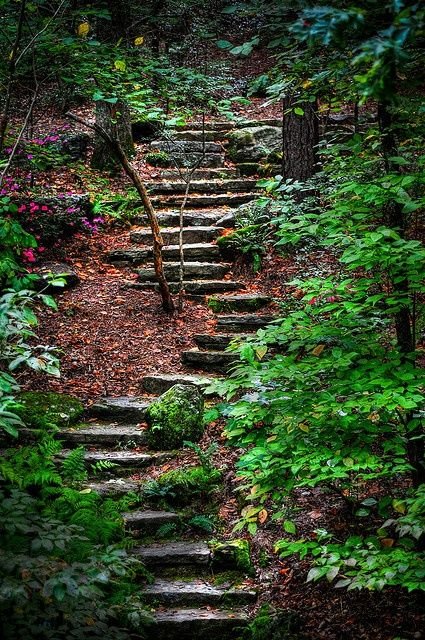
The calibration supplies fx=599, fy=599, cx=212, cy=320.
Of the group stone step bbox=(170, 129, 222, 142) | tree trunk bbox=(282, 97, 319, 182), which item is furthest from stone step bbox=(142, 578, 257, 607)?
stone step bbox=(170, 129, 222, 142)

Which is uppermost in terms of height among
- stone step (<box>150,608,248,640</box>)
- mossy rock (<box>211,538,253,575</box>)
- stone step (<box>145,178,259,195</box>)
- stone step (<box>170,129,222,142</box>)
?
stone step (<box>170,129,222,142</box>)

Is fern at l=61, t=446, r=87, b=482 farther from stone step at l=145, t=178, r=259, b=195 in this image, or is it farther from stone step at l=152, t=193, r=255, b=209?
stone step at l=145, t=178, r=259, b=195

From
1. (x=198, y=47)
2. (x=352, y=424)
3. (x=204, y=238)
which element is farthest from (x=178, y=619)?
(x=198, y=47)

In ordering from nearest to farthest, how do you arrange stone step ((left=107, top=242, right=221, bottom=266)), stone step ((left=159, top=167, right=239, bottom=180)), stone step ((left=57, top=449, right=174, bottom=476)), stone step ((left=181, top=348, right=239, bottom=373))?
stone step ((left=57, top=449, right=174, bottom=476)) → stone step ((left=181, top=348, right=239, bottom=373)) → stone step ((left=107, top=242, right=221, bottom=266)) → stone step ((left=159, top=167, right=239, bottom=180))

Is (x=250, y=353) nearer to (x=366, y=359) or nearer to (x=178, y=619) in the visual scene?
(x=366, y=359)

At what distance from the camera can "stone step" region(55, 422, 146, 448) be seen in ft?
19.3

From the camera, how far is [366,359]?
3.39 metres

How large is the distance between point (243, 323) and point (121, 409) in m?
1.95

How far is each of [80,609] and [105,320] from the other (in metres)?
4.92

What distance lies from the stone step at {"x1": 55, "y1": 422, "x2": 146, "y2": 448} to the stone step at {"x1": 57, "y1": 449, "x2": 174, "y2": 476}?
14 cm

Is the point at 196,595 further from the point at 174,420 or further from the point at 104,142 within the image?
the point at 104,142

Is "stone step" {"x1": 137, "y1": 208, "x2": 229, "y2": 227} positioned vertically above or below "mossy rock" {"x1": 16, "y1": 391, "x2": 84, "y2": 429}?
above

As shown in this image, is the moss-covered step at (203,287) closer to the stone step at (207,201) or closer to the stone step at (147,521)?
the stone step at (207,201)

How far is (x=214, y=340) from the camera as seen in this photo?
7086 mm
